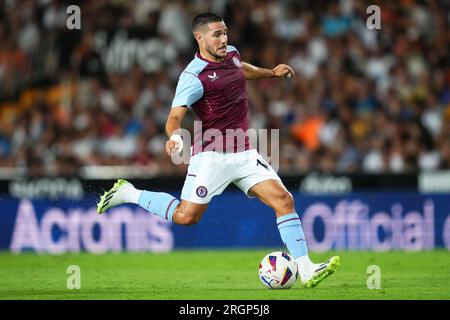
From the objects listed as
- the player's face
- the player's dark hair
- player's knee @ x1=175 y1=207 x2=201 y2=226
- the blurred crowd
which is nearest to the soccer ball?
player's knee @ x1=175 y1=207 x2=201 y2=226

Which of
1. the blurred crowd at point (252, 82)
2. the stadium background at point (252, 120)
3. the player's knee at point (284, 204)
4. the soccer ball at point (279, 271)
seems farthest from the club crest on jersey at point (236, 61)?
the blurred crowd at point (252, 82)

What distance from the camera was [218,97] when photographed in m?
10.3

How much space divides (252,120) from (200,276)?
646cm

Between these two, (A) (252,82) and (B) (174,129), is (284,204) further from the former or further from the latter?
(A) (252,82)

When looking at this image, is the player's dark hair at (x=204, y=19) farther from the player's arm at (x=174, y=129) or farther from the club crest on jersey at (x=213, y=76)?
the player's arm at (x=174, y=129)

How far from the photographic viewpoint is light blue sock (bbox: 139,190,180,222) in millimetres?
10516

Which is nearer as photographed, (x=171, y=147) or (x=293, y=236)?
(x=171, y=147)

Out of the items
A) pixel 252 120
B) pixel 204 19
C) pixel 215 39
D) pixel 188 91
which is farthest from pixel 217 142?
pixel 252 120

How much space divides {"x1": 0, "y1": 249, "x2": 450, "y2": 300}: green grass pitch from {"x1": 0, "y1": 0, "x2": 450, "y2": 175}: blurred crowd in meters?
2.08

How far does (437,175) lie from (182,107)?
639 centimetres

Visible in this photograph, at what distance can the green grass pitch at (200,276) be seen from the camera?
A: 984cm
